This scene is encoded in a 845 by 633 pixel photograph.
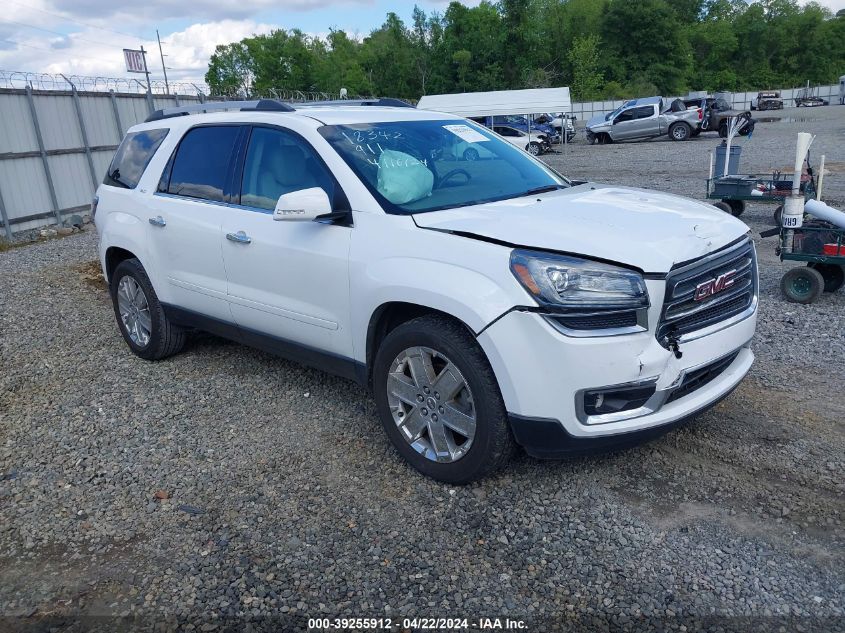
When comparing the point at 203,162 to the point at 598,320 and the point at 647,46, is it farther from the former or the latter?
the point at 647,46

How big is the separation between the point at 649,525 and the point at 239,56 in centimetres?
10429

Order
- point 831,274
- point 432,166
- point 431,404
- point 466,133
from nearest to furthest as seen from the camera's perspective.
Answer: point 431,404
point 432,166
point 466,133
point 831,274

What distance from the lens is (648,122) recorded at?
30984mm

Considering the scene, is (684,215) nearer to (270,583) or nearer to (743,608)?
(743,608)

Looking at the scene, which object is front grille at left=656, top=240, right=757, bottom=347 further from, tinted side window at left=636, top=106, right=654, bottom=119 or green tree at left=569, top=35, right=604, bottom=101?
green tree at left=569, top=35, right=604, bottom=101

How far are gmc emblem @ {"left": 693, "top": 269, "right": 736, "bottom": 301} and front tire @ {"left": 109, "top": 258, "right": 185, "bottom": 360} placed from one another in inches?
153

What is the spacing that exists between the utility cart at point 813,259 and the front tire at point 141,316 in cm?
543

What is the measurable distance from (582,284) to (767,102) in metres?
61.2

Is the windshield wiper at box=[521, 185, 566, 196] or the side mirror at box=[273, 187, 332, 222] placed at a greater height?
the side mirror at box=[273, 187, 332, 222]

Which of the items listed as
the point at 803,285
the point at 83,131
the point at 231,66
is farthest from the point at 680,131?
the point at 231,66


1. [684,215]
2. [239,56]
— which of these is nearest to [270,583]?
[684,215]

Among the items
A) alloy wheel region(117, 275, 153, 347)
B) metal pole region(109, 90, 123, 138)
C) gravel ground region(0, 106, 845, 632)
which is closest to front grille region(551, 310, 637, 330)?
gravel ground region(0, 106, 845, 632)

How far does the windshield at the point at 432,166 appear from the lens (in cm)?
386

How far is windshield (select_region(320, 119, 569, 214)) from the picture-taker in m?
3.86
